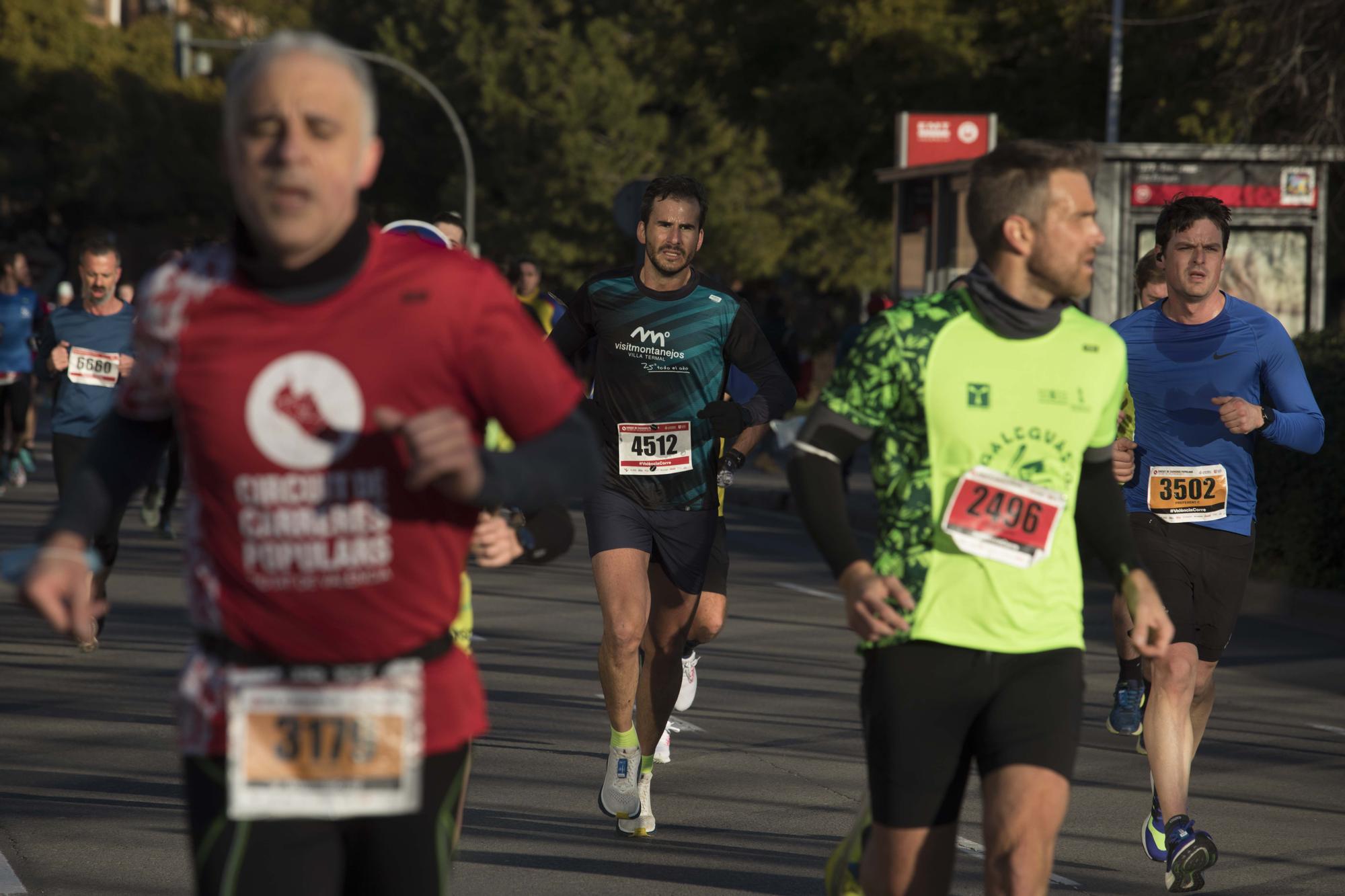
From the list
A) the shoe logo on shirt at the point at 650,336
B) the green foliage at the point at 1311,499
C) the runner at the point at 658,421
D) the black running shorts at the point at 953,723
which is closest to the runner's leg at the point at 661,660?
the runner at the point at 658,421

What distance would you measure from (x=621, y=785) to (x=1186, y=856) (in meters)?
1.80

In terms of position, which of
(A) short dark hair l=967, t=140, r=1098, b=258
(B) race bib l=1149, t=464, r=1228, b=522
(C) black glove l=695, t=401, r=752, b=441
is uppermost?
(A) short dark hair l=967, t=140, r=1098, b=258

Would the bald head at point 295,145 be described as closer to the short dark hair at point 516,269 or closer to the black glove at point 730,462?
the black glove at point 730,462

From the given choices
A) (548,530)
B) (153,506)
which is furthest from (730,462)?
(153,506)

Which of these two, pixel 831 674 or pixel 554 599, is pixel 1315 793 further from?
pixel 554 599

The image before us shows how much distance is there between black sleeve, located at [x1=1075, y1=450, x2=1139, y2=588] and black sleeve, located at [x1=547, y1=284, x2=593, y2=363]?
3.11 m

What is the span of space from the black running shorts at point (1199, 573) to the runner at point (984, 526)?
7.90 ft

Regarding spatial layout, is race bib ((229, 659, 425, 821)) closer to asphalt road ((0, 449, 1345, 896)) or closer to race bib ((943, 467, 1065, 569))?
race bib ((943, 467, 1065, 569))

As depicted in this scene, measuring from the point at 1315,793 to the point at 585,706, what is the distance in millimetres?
3138

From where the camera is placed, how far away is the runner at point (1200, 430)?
6375 millimetres

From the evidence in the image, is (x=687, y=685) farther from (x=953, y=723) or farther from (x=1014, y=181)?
(x=1014, y=181)

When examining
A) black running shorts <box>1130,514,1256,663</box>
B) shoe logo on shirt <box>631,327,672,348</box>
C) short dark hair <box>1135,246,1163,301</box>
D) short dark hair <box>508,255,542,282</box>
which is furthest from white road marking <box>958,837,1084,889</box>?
short dark hair <box>508,255,542,282</box>

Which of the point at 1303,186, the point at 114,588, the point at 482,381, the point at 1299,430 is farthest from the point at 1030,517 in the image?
the point at 1303,186

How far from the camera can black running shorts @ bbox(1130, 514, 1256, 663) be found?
645 cm
